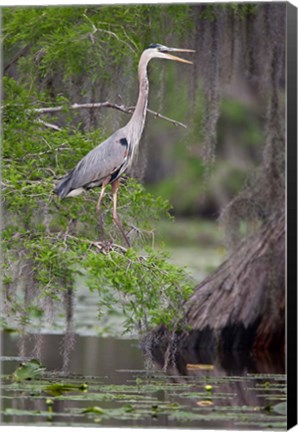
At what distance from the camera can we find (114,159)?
7695 mm

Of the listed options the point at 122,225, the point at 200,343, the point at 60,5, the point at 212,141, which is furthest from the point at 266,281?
the point at 60,5

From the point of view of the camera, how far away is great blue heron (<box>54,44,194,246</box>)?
25.3 ft

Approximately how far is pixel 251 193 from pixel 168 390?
263 centimetres

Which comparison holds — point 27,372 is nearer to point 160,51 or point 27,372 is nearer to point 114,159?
point 114,159

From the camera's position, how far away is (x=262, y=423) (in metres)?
6.85

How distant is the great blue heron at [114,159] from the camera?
771 cm

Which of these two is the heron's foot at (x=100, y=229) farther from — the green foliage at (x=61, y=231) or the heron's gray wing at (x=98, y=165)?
the heron's gray wing at (x=98, y=165)

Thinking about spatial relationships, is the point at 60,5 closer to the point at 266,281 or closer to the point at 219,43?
the point at 219,43

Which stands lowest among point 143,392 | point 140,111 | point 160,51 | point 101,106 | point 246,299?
point 143,392

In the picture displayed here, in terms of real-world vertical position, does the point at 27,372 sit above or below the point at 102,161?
below

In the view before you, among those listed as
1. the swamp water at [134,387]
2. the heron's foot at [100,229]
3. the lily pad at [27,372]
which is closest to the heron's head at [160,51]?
the heron's foot at [100,229]

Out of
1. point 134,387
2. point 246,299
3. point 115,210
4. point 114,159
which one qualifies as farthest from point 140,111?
point 246,299

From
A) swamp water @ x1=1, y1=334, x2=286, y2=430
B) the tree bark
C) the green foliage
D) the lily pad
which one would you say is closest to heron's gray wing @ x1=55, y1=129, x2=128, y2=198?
the green foliage

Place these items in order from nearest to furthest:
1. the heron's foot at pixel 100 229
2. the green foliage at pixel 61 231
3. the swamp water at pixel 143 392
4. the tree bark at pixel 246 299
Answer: the swamp water at pixel 143 392 < the green foliage at pixel 61 231 < the heron's foot at pixel 100 229 < the tree bark at pixel 246 299
